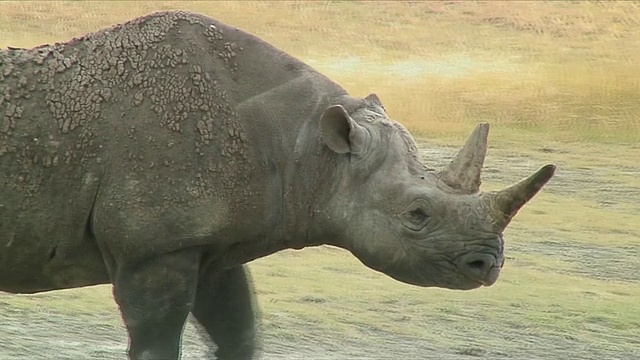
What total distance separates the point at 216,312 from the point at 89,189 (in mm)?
1230

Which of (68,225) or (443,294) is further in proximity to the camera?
(443,294)

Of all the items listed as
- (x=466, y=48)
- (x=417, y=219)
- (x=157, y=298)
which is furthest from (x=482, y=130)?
(x=466, y=48)

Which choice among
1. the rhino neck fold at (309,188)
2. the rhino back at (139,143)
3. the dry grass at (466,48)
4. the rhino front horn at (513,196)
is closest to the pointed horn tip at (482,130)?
the rhino front horn at (513,196)

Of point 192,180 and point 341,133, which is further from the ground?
point 341,133

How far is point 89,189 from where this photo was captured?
8672 mm

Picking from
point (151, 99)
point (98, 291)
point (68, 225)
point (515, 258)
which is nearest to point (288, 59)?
point (151, 99)

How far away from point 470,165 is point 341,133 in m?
0.66

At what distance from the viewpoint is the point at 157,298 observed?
862 cm

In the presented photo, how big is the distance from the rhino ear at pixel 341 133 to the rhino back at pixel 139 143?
9.7 inches

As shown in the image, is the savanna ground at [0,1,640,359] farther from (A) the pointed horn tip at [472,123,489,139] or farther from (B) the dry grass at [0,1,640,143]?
(A) the pointed horn tip at [472,123,489,139]

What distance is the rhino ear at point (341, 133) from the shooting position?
864 centimetres

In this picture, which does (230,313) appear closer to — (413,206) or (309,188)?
(309,188)

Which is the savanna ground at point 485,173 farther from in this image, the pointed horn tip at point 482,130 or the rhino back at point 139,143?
the pointed horn tip at point 482,130

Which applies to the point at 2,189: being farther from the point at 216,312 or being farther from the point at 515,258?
the point at 515,258
